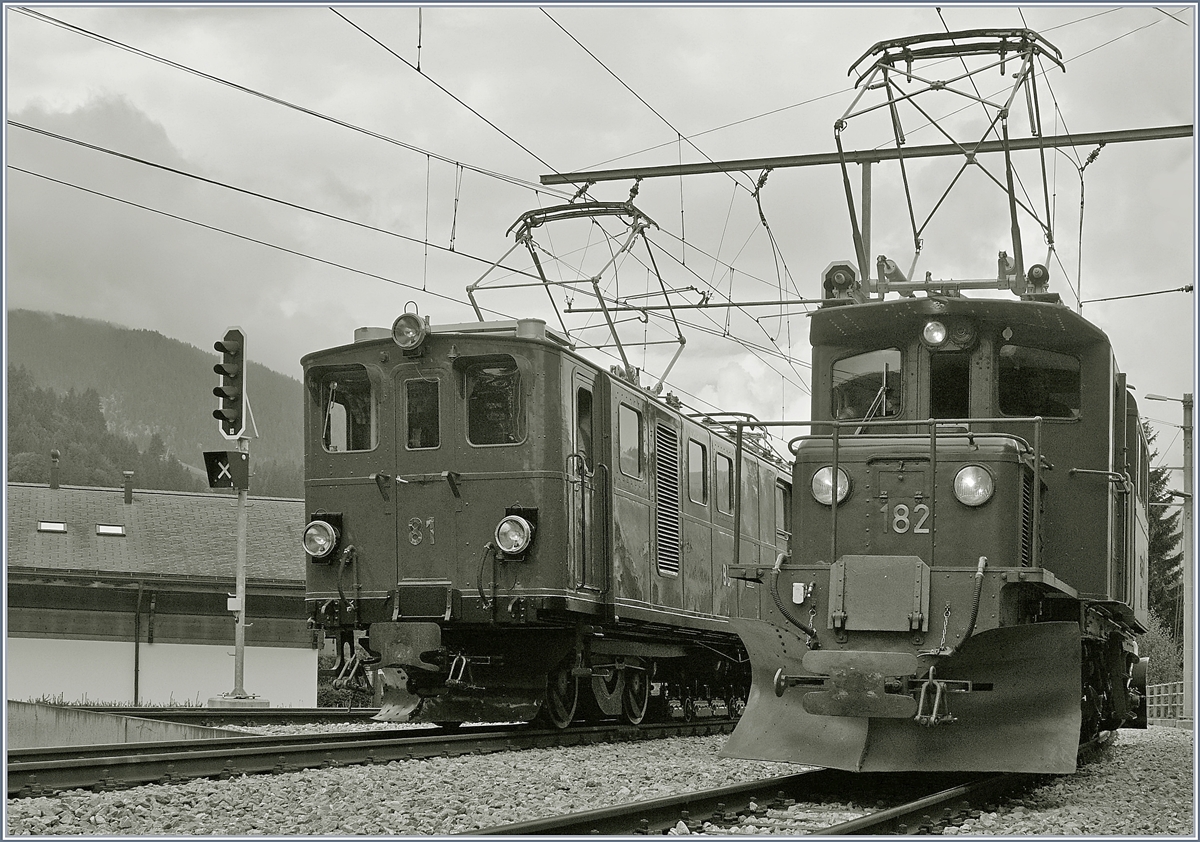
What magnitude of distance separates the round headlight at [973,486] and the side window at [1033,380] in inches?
37.5

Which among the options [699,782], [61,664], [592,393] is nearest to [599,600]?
[592,393]

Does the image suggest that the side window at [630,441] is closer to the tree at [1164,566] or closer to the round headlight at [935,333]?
the round headlight at [935,333]

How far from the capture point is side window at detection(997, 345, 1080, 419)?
381 inches

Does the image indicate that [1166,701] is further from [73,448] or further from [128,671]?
[73,448]

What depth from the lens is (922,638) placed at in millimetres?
8523

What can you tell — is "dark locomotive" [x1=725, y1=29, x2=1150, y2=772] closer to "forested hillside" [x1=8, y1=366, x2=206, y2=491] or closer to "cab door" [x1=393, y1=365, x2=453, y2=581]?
"cab door" [x1=393, y1=365, x2=453, y2=581]

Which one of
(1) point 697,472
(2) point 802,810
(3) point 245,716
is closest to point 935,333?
(2) point 802,810

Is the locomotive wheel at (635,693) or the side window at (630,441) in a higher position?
the side window at (630,441)

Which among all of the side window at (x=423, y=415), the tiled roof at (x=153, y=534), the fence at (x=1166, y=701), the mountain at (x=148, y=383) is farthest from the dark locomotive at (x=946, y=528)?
the mountain at (x=148, y=383)

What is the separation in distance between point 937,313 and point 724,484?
272 inches

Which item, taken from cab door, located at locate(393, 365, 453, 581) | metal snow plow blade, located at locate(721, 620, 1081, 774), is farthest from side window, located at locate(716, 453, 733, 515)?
metal snow plow blade, located at locate(721, 620, 1081, 774)

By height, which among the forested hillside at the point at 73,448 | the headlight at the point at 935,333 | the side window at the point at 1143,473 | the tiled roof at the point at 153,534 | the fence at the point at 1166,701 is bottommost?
the fence at the point at 1166,701

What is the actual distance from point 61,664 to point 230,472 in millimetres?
13680

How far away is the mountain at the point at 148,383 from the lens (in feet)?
468
